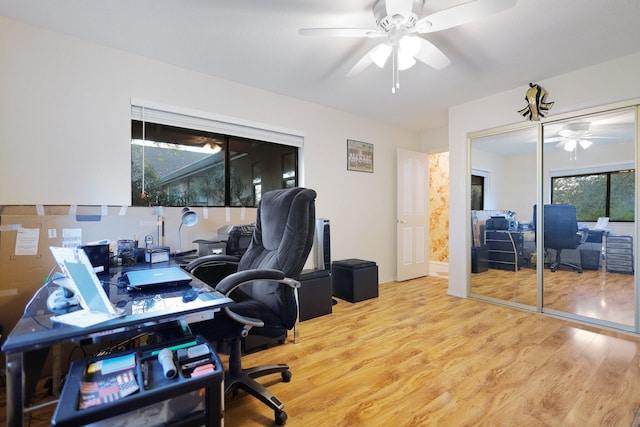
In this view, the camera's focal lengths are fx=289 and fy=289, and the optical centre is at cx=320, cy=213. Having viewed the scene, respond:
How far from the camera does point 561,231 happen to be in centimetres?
302

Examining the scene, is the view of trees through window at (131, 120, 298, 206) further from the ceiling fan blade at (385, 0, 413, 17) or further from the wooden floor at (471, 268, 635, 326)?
the wooden floor at (471, 268, 635, 326)

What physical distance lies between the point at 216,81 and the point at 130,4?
1025 millimetres

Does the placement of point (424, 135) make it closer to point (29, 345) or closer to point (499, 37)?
point (499, 37)

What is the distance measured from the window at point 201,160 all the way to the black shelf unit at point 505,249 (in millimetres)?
2660

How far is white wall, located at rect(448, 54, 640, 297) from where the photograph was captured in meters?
2.59

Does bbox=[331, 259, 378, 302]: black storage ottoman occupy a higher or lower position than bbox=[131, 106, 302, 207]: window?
lower

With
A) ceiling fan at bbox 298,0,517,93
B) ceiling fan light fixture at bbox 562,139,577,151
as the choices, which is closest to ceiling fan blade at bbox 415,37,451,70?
ceiling fan at bbox 298,0,517,93

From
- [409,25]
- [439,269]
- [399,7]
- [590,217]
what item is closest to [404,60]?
[409,25]

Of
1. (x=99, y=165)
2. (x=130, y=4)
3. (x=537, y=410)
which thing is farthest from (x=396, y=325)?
(x=130, y=4)

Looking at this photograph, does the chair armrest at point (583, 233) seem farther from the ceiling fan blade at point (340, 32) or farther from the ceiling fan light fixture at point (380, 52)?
the ceiling fan blade at point (340, 32)

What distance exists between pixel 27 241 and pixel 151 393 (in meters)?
1.86

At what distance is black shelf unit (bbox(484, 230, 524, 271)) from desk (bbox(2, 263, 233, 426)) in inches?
136

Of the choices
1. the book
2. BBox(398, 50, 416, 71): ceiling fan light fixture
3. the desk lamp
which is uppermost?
BBox(398, 50, 416, 71): ceiling fan light fixture

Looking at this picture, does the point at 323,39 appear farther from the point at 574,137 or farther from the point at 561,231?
the point at 561,231
